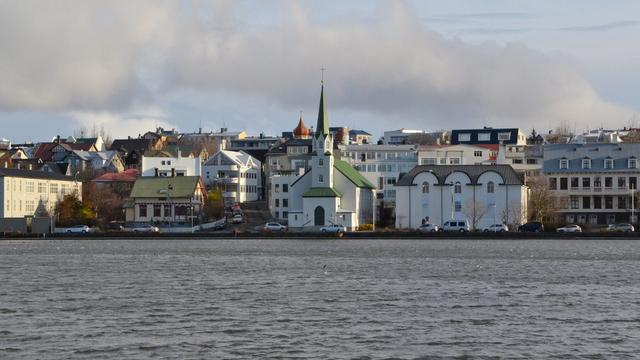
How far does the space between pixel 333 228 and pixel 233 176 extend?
3880 cm

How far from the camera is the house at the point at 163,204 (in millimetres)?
140875

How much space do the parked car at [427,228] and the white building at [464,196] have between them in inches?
30.3

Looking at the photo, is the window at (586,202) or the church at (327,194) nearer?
the window at (586,202)

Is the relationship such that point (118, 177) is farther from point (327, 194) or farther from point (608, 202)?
point (608, 202)

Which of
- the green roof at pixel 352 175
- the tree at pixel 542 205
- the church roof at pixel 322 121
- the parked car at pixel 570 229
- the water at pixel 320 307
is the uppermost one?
the church roof at pixel 322 121

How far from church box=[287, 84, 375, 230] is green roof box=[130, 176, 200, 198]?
466 inches

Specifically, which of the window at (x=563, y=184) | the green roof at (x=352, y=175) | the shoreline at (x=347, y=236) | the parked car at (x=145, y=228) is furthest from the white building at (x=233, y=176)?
the window at (x=563, y=184)

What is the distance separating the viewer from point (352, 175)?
139m

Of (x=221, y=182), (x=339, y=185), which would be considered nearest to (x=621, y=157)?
(x=339, y=185)

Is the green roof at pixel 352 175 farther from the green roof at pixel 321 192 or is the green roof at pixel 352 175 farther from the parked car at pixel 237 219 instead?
the parked car at pixel 237 219

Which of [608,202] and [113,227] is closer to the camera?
[608,202]

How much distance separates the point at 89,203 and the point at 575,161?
55373mm

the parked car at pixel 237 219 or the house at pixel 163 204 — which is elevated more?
the house at pixel 163 204

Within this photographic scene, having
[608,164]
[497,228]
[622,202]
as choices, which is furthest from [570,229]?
[608,164]
